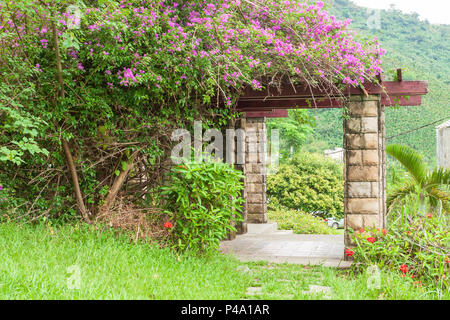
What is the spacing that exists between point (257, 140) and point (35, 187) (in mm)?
6592

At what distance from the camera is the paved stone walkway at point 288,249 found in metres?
6.87

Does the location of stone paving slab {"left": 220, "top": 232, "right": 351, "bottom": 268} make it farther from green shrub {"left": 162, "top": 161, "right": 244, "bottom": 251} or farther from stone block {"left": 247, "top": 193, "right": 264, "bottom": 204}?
stone block {"left": 247, "top": 193, "right": 264, "bottom": 204}

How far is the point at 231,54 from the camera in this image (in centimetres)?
624

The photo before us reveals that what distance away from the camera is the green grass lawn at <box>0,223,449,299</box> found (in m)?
3.83

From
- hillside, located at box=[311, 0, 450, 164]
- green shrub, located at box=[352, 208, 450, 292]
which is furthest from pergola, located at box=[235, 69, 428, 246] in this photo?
hillside, located at box=[311, 0, 450, 164]

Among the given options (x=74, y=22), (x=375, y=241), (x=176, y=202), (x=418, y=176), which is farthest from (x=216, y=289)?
(x=418, y=176)

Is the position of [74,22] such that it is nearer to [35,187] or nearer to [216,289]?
[35,187]

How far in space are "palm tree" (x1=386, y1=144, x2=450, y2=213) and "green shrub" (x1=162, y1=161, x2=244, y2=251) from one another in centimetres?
454

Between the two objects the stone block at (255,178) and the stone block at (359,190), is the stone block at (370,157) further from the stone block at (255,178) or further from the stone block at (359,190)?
the stone block at (255,178)

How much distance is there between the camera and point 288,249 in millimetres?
8070

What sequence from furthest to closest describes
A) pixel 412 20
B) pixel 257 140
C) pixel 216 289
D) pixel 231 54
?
pixel 412 20
pixel 257 140
pixel 231 54
pixel 216 289

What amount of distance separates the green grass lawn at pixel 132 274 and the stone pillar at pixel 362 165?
3.99 ft

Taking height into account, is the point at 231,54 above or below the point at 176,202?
above

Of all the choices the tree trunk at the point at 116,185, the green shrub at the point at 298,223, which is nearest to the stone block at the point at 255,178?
the green shrub at the point at 298,223
